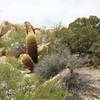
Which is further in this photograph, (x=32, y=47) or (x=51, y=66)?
(x=32, y=47)

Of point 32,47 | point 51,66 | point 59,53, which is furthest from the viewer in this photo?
point 32,47

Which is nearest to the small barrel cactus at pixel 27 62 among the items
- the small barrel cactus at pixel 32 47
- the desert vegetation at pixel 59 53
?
the desert vegetation at pixel 59 53

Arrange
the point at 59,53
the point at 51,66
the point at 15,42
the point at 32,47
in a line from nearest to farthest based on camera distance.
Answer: the point at 51,66
the point at 59,53
the point at 32,47
the point at 15,42

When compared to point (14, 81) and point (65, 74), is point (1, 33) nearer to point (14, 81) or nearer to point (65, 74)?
point (65, 74)

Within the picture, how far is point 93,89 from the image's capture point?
53.6 feet

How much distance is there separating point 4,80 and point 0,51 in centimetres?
1103

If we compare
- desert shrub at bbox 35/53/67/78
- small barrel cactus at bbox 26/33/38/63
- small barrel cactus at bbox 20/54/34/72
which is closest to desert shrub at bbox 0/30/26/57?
small barrel cactus at bbox 26/33/38/63

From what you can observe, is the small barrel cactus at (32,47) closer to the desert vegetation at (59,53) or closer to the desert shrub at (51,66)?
the desert vegetation at (59,53)

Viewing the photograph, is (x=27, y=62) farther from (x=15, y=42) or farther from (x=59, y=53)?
(x=15, y=42)

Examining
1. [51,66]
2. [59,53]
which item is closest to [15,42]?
[59,53]

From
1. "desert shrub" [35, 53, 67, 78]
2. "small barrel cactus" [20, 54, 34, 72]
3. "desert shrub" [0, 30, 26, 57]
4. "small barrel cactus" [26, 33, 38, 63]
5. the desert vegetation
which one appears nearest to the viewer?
the desert vegetation

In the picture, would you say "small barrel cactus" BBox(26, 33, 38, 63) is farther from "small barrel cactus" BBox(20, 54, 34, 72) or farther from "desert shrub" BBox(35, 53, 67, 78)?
"desert shrub" BBox(35, 53, 67, 78)

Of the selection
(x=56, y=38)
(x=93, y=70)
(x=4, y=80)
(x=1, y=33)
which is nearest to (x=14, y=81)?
(x=4, y=80)

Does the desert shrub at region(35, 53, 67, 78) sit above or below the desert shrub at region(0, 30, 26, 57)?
below
